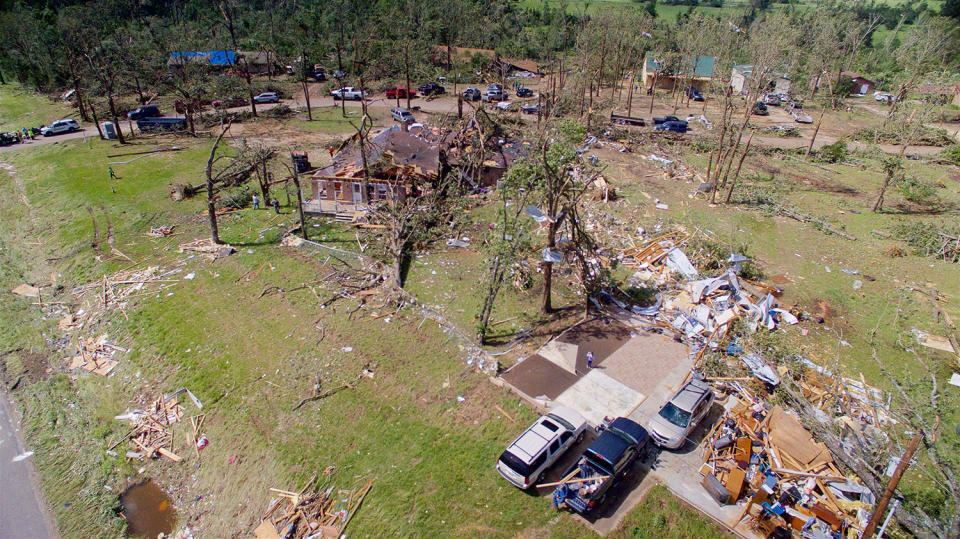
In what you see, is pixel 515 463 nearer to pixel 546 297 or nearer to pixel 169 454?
pixel 546 297

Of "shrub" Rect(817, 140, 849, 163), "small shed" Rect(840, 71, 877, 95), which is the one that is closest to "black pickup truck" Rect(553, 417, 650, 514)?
"shrub" Rect(817, 140, 849, 163)

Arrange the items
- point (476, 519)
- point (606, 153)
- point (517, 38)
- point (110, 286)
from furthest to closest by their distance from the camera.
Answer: point (517, 38), point (606, 153), point (110, 286), point (476, 519)

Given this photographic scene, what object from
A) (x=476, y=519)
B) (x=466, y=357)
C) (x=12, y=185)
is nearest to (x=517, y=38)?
(x=12, y=185)

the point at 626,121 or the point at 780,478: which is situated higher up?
the point at 626,121

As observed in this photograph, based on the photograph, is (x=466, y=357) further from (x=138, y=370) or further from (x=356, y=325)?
(x=138, y=370)

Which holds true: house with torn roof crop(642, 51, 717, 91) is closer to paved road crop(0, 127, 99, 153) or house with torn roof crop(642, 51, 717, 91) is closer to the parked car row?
the parked car row

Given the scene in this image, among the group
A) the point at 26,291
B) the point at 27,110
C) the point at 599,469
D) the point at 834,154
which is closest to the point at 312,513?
the point at 599,469
